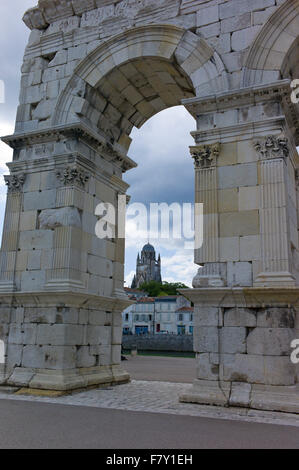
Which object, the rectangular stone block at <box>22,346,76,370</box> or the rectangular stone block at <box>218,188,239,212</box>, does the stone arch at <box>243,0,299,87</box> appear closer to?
the rectangular stone block at <box>218,188,239,212</box>

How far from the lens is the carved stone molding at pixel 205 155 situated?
9117mm

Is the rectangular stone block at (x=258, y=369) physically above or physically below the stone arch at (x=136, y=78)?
below

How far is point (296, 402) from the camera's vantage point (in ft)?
24.0

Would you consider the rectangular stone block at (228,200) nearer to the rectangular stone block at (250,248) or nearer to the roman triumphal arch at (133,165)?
the roman triumphal arch at (133,165)

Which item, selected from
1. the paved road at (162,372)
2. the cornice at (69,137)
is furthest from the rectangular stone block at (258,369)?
the cornice at (69,137)

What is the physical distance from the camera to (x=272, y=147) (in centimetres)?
857

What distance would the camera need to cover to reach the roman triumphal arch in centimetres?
810

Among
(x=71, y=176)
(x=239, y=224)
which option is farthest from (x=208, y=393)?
(x=71, y=176)

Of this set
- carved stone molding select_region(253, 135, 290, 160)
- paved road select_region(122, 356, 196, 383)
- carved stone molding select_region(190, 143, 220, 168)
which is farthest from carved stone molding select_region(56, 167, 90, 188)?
paved road select_region(122, 356, 196, 383)

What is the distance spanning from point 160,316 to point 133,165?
57.7 meters

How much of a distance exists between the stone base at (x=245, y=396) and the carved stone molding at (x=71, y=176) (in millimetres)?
5277
